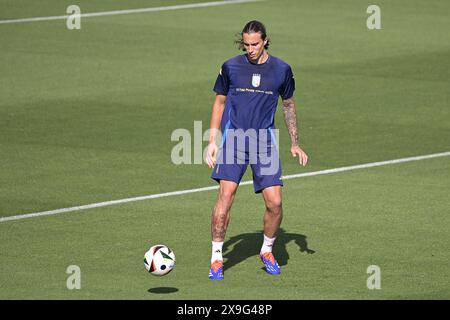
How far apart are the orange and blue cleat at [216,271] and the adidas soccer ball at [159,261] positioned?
0.55 m

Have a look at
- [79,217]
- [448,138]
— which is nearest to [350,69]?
[448,138]

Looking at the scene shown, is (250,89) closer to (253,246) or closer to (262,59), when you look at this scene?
(262,59)

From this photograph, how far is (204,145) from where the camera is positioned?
21969mm

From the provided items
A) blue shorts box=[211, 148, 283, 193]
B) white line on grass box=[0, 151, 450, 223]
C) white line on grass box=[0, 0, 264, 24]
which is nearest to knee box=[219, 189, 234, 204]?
blue shorts box=[211, 148, 283, 193]

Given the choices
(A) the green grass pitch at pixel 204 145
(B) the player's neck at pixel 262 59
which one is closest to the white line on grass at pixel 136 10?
(A) the green grass pitch at pixel 204 145

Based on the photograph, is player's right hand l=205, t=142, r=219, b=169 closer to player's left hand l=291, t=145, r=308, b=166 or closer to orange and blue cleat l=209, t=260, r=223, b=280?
player's left hand l=291, t=145, r=308, b=166

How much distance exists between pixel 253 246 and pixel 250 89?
93.6 inches

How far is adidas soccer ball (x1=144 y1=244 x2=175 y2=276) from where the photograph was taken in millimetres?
13227

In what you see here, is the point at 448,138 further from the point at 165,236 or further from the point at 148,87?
the point at 165,236

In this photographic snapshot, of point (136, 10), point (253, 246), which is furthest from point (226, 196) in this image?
point (136, 10)

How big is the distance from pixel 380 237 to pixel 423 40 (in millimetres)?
17434

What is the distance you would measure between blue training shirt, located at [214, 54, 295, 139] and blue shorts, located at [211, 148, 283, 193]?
31 centimetres

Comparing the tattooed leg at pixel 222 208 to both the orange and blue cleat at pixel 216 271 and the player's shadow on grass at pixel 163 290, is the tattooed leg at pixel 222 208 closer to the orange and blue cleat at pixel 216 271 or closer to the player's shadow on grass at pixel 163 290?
the orange and blue cleat at pixel 216 271

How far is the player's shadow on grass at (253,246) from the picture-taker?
48.0ft
